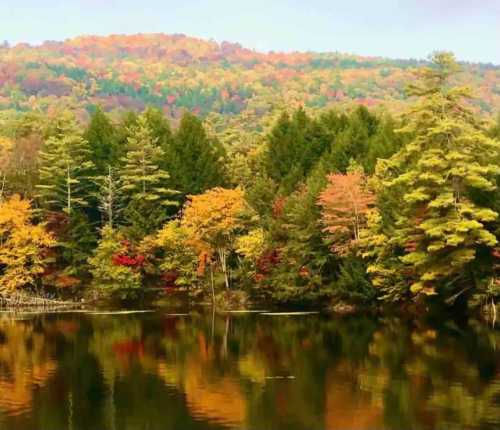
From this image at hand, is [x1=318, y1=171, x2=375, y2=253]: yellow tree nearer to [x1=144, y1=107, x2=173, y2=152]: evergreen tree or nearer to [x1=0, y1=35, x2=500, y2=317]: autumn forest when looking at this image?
[x1=0, y1=35, x2=500, y2=317]: autumn forest

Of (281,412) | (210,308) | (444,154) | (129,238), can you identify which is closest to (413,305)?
(444,154)

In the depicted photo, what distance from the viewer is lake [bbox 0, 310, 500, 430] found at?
2028cm

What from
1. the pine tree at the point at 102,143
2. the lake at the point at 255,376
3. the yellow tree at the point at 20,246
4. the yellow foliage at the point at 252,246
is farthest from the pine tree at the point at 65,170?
the lake at the point at 255,376

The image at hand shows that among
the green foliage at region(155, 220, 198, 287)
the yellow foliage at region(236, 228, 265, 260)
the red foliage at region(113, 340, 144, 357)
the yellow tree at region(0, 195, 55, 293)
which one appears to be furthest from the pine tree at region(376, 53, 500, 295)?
the yellow tree at region(0, 195, 55, 293)

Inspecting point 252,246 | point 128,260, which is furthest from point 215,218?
point 128,260

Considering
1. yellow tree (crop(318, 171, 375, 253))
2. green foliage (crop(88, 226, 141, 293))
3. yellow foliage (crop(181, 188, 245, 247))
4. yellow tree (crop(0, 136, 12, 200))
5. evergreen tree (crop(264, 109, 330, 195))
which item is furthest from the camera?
yellow tree (crop(0, 136, 12, 200))

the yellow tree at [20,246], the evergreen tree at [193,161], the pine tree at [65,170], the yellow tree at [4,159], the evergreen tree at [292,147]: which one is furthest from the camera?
the evergreen tree at [193,161]

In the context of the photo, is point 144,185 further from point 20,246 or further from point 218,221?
point 20,246

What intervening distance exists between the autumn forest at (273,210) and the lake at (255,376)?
4654mm

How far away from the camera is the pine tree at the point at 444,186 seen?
136ft

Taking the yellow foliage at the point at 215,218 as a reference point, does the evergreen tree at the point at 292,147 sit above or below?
above

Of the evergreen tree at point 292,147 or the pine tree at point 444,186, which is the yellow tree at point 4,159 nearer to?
the evergreen tree at point 292,147

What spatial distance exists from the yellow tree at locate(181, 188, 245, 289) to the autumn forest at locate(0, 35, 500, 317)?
14cm

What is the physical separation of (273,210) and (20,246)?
18972mm
